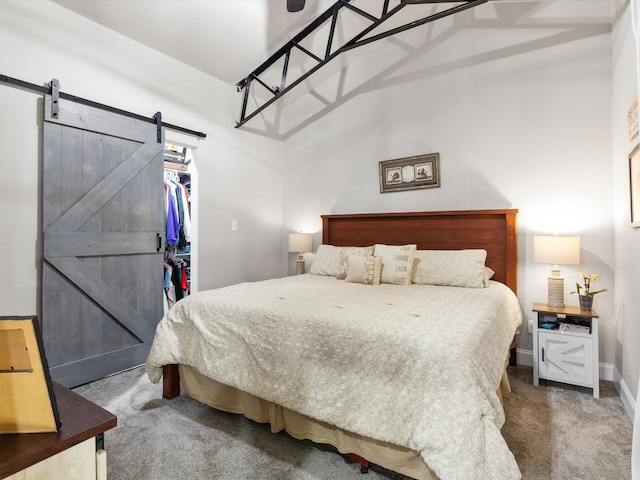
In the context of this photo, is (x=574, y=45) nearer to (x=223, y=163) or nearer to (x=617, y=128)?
(x=617, y=128)

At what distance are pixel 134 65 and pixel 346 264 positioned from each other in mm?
2636

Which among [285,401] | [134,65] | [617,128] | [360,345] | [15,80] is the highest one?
[134,65]

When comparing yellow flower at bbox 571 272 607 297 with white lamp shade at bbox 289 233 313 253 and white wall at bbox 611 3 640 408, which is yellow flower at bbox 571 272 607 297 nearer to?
white wall at bbox 611 3 640 408

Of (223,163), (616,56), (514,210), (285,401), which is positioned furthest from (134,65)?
(616,56)

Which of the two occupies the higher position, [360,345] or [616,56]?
[616,56]

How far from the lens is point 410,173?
356 centimetres

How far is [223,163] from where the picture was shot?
150 inches

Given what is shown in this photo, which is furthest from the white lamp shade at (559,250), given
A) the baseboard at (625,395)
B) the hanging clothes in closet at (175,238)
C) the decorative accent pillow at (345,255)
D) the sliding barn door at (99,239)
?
the hanging clothes in closet at (175,238)

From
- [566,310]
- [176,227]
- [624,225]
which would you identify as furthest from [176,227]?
[624,225]

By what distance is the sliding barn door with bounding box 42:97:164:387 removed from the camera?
247cm

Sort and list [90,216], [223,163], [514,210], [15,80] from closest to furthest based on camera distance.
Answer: [15,80] → [90,216] → [514,210] → [223,163]

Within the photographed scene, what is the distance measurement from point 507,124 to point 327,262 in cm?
214

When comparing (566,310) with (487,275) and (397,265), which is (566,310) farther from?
(397,265)

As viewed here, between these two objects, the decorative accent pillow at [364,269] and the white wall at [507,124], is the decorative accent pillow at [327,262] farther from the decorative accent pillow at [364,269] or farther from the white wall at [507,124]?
the white wall at [507,124]
